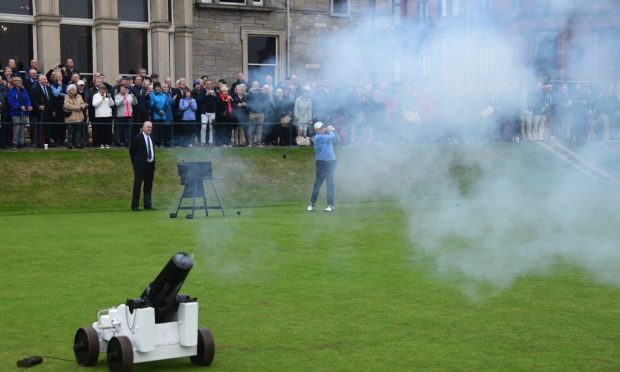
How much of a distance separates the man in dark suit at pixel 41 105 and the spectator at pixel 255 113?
593 centimetres

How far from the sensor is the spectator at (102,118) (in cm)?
3006

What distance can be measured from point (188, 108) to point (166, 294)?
20.5m

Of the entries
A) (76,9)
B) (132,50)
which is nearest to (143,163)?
(76,9)

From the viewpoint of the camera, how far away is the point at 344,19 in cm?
3534

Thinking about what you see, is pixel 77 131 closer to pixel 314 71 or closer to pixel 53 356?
pixel 314 71

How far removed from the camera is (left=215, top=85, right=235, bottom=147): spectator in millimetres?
29969

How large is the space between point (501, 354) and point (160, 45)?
30.5 metres

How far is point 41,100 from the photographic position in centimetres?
2942

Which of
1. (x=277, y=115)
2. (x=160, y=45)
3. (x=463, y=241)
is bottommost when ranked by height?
(x=463, y=241)

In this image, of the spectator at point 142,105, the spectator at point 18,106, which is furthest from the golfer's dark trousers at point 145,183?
the spectator at point 18,106

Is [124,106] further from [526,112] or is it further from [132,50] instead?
[526,112]

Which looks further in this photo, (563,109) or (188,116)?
(188,116)

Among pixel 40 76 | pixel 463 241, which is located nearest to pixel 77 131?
pixel 40 76

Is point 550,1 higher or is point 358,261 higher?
point 550,1
